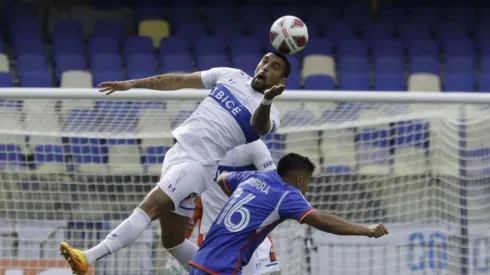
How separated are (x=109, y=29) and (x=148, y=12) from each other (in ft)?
2.19

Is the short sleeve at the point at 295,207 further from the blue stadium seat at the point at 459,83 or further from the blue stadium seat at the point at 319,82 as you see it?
the blue stadium seat at the point at 459,83

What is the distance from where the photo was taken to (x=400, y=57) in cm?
1344

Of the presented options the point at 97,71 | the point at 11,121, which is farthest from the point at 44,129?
the point at 97,71

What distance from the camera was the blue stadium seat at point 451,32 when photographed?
14031 mm

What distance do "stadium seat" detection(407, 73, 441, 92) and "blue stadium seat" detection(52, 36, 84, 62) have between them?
3959 mm

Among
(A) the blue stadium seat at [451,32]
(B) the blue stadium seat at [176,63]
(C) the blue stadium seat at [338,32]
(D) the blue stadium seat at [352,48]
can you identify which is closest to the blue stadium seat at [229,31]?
(B) the blue stadium seat at [176,63]

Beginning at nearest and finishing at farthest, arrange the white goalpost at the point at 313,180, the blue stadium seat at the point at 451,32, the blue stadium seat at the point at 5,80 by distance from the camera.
→ 1. the white goalpost at the point at 313,180
2. the blue stadium seat at the point at 5,80
3. the blue stadium seat at the point at 451,32

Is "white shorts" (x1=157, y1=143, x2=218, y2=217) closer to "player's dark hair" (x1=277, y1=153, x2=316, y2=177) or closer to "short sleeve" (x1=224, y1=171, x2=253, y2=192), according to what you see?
"short sleeve" (x1=224, y1=171, x2=253, y2=192)

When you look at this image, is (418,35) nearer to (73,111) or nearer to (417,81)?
(417,81)

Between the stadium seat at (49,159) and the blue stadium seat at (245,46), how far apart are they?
5.54 metres

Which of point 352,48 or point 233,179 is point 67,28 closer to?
point 352,48

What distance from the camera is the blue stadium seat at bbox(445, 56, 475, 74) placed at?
523 inches

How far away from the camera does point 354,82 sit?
12789 millimetres

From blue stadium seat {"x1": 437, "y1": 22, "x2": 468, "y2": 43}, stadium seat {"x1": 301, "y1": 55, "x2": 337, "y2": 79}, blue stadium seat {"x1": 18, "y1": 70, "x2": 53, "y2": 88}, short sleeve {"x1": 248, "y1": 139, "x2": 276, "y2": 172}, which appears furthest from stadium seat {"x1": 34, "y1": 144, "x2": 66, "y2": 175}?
blue stadium seat {"x1": 437, "y1": 22, "x2": 468, "y2": 43}
